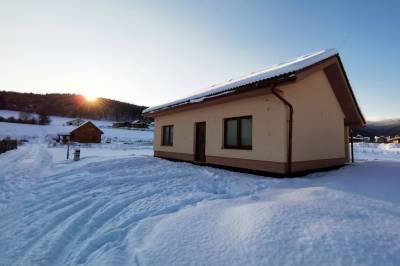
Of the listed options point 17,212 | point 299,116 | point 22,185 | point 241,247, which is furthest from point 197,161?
point 241,247

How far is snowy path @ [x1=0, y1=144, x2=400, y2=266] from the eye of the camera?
265 cm

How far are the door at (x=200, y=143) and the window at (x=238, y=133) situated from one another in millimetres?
1615

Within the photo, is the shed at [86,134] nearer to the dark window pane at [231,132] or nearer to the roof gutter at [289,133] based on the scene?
the dark window pane at [231,132]

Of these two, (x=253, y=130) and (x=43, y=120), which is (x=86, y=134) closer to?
(x=43, y=120)

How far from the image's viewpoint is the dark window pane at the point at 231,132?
9312 millimetres

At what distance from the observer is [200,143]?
1132 cm

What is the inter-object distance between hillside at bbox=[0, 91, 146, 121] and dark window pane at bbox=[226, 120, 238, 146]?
84.8m

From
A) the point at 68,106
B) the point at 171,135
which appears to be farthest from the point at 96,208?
the point at 68,106

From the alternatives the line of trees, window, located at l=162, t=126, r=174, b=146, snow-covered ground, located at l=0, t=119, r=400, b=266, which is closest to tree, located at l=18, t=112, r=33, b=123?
the line of trees

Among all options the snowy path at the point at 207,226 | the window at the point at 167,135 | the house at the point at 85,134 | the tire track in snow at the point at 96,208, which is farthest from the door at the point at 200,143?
the house at the point at 85,134

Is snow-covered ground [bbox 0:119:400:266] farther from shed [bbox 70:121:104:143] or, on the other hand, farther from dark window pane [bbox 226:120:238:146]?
shed [bbox 70:121:104:143]

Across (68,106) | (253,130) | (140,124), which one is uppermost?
(68,106)

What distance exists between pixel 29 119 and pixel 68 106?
14177 millimetres

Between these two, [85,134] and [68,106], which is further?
[68,106]
